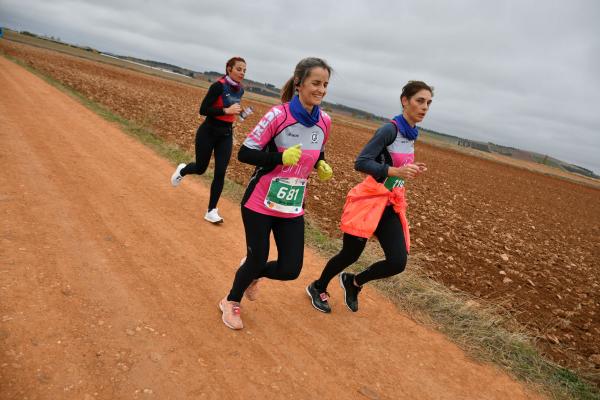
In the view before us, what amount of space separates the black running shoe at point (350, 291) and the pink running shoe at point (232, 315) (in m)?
1.32

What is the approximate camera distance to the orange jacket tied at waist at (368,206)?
3.65 m

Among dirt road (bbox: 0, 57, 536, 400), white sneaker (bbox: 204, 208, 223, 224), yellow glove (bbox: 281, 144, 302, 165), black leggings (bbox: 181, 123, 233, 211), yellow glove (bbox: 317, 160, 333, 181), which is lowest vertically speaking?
dirt road (bbox: 0, 57, 536, 400)

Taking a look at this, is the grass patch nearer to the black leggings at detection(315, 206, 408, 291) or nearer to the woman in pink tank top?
the black leggings at detection(315, 206, 408, 291)

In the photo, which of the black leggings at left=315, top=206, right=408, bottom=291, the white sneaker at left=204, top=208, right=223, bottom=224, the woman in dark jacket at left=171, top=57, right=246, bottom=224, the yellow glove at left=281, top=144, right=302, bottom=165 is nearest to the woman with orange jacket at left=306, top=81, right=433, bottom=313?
the black leggings at left=315, top=206, right=408, bottom=291

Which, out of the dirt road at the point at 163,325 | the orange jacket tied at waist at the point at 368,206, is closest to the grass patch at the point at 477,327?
the dirt road at the point at 163,325

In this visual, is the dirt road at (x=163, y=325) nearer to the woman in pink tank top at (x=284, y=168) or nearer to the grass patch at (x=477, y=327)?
the grass patch at (x=477, y=327)

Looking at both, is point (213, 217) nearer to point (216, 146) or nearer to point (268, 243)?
point (216, 146)

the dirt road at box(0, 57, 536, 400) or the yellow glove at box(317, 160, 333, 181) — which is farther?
the yellow glove at box(317, 160, 333, 181)

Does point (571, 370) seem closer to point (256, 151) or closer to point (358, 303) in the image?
point (358, 303)

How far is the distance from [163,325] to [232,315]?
1.91ft

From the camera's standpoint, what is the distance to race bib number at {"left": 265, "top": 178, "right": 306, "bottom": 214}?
3170 millimetres

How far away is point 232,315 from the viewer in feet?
11.5

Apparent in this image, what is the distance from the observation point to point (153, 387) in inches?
103

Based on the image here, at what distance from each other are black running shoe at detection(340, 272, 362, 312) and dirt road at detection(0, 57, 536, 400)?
0.11m
